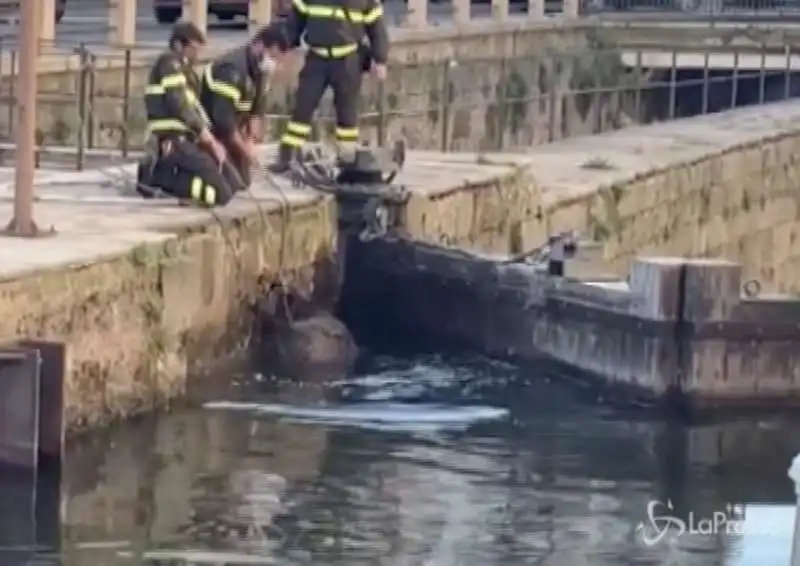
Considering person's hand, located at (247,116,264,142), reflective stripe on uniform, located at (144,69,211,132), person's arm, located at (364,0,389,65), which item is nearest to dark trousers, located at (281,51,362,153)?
person's arm, located at (364,0,389,65)

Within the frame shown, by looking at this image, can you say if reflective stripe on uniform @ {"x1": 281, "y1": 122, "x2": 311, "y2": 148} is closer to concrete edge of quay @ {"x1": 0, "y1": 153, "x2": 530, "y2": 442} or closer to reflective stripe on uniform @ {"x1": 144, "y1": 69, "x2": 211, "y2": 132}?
concrete edge of quay @ {"x1": 0, "y1": 153, "x2": 530, "y2": 442}

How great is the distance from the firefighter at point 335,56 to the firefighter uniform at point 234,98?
1089 mm

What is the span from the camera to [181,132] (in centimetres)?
1564

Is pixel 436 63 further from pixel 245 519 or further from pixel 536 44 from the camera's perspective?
pixel 245 519

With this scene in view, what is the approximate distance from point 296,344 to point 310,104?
271 centimetres

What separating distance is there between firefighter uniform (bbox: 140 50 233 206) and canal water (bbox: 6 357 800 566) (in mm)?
1291

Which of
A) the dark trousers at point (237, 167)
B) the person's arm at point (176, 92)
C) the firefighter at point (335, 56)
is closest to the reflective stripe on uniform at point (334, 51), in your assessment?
the firefighter at point (335, 56)

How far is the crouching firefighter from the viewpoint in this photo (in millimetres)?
15484

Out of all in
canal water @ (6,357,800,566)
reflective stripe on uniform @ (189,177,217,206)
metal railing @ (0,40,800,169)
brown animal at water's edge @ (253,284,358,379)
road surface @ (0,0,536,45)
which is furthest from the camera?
road surface @ (0,0,536,45)

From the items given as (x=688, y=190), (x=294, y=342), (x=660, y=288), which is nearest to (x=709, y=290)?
(x=660, y=288)

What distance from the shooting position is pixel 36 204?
620 inches

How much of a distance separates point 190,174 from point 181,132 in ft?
0.93

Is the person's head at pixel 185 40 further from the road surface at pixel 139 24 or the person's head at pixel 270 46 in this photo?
the road surface at pixel 139 24

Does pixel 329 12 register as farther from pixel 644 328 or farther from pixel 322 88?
pixel 644 328
